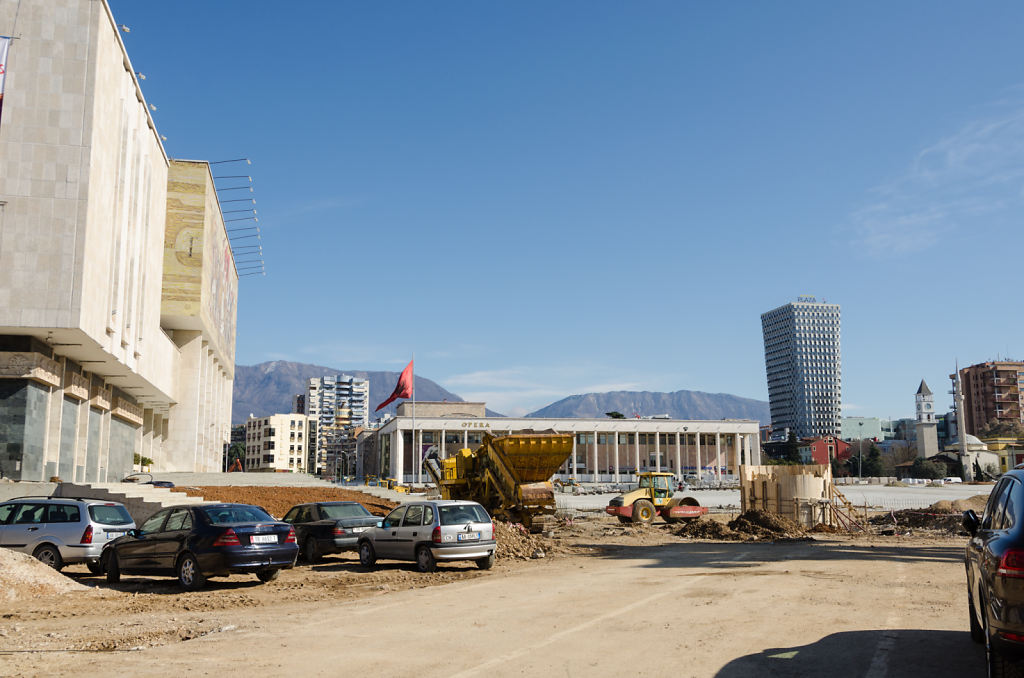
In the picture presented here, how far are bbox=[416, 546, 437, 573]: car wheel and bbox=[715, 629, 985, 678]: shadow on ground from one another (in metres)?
9.26

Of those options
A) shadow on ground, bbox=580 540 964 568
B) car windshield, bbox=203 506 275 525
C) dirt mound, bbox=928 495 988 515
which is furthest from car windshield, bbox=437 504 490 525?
dirt mound, bbox=928 495 988 515

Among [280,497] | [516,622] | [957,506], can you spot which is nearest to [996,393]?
[957,506]

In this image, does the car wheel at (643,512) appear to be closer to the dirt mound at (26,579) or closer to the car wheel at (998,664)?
the dirt mound at (26,579)

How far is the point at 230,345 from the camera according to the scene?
276 feet

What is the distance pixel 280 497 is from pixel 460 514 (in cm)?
2123

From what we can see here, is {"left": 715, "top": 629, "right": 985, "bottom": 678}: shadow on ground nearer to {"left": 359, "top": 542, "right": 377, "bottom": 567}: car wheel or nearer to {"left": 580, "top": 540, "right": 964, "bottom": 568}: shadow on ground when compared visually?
{"left": 580, "top": 540, "right": 964, "bottom": 568}: shadow on ground

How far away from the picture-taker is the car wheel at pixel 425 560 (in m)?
16.8

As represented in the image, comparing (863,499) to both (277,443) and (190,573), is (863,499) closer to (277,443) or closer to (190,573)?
(190,573)

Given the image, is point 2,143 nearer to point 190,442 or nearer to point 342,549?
point 342,549

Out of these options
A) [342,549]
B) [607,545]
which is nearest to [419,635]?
[342,549]

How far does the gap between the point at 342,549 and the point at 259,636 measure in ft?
32.2

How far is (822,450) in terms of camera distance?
543ft

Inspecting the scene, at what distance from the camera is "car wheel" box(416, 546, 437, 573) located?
16750mm

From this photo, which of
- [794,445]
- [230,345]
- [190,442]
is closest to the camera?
[190,442]
